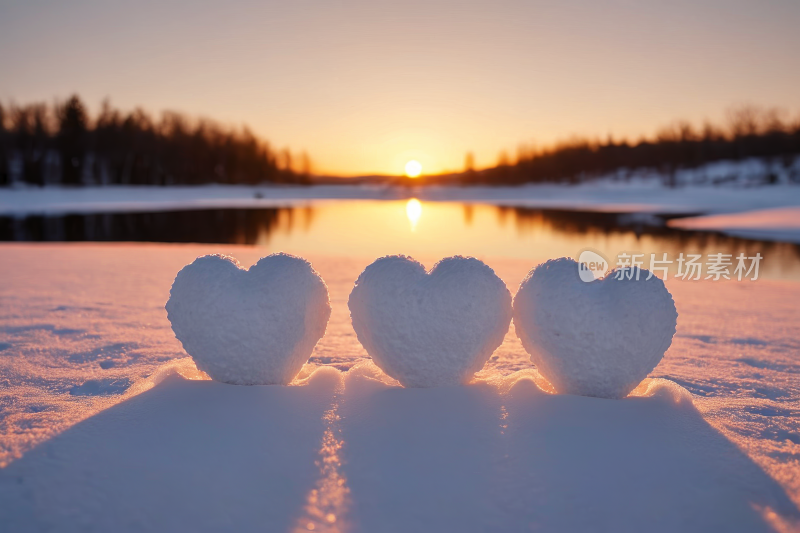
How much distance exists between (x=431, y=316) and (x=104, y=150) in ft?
185

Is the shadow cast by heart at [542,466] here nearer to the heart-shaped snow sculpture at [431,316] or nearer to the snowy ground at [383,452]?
the snowy ground at [383,452]

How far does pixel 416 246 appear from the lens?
16.0 metres

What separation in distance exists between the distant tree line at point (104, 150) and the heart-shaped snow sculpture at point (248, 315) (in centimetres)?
5012

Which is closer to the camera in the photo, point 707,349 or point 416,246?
point 707,349

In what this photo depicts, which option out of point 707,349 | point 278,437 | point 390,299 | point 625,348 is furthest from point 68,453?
point 707,349

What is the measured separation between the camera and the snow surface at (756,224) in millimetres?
18237

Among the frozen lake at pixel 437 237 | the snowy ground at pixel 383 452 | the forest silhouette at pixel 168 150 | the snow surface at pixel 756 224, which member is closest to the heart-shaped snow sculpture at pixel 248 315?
the snowy ground at pixel 383 452

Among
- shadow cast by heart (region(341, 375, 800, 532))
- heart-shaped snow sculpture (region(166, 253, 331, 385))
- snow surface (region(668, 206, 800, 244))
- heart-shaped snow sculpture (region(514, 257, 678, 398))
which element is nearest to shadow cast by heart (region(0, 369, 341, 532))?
heart-shaped snow sculpture (region(166, 253, 331, 385))

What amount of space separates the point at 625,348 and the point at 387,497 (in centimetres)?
172

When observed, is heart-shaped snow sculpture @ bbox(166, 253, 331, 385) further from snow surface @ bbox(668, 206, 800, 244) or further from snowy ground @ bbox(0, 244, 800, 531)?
snow surface @ bbox(668, 206, 800, 244)

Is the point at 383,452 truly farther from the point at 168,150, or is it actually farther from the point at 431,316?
the point at 168,150

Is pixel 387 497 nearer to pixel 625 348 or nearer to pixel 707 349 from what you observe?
pixel 625 348

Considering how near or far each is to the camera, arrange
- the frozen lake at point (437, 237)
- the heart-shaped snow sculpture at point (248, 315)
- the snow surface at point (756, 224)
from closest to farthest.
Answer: the heart-shaped snow sculpture at point (248, 315)
the frozen lake at point (437, 237)
the snow surface at point (756, 224)

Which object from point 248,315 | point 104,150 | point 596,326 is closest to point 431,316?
point 596,326
